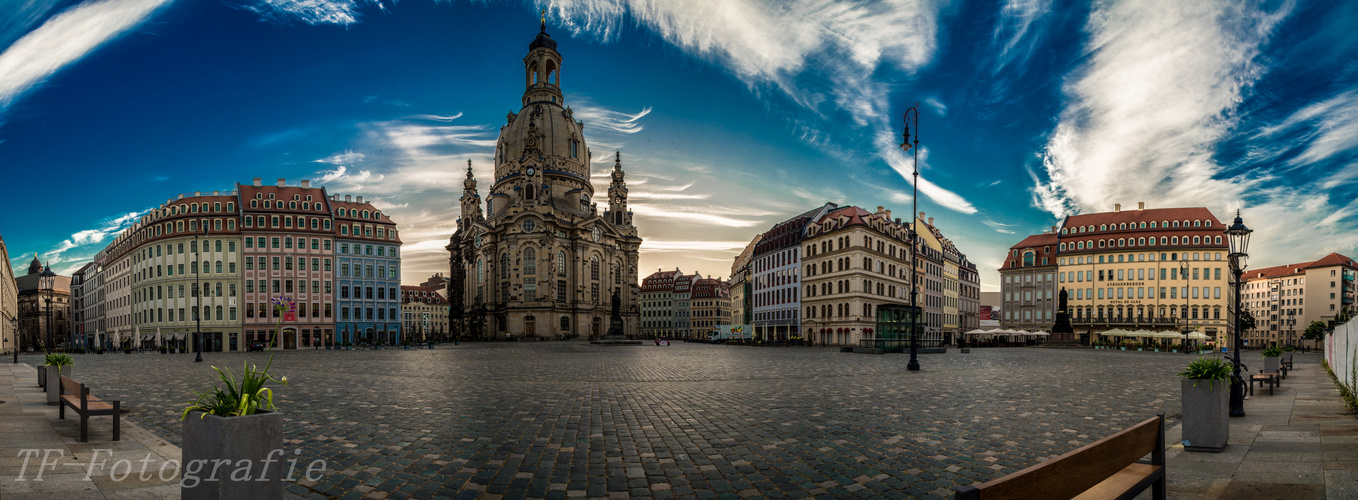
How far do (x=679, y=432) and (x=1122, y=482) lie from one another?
234 inches

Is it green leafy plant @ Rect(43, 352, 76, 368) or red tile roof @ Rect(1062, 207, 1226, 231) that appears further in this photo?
red tile roof @ Rect(1062, 207, 1226, 231)

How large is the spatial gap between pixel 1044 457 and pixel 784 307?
254 ft

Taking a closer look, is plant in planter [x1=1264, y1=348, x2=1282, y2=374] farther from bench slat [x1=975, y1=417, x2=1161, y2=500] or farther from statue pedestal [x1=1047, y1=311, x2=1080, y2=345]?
statue pedestal [x1=1047, y1=311, x2=1080, y2=345]

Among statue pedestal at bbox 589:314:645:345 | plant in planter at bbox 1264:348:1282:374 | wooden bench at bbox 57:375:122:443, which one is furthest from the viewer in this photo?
statue pedestal at bbox 589:314:645:345

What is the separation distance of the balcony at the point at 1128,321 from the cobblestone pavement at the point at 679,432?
84869mm

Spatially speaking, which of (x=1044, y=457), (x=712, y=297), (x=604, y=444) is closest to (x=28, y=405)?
(x=604, y=444)

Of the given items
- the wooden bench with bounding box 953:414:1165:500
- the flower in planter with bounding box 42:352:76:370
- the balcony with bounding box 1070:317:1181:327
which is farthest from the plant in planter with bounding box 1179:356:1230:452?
the balcony with bounding box 1070:317:1181:327

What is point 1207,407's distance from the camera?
8398 mm

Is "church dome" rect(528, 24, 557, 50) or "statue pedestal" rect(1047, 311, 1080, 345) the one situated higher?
"church dome" rect(528, 24, 557, 50)

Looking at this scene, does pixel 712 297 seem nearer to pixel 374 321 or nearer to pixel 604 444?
pixel 374 321

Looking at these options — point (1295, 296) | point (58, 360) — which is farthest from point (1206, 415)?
point (1295, 296)

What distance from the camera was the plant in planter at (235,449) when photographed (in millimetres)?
4719

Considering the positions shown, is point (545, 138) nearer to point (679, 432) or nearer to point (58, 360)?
point (58, 360)

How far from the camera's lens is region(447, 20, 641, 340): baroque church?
101750 millimetres
